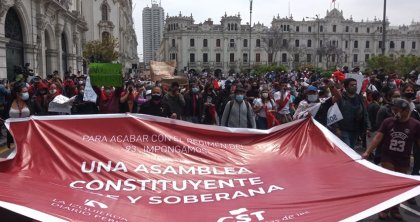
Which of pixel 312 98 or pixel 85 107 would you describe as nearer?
pixel 312 98

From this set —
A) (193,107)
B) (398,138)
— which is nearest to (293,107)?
(193,107)

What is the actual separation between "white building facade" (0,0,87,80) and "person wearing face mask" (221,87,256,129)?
14.8 metres

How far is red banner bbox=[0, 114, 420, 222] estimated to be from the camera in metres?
4.11

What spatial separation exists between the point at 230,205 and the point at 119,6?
72.7m

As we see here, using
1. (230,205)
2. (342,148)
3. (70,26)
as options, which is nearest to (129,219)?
(230,205)

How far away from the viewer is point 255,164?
5.64m

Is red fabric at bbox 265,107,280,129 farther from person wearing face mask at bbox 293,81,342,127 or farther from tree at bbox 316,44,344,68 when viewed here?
tree at bbox 316,44,344,68

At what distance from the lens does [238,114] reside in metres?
8.77

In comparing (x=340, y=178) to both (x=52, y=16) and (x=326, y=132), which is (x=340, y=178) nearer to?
(x=326, y=132)

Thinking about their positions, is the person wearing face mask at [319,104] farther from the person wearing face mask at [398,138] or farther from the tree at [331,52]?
the tree at [331,52]

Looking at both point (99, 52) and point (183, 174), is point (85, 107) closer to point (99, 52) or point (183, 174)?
point (183, 174)

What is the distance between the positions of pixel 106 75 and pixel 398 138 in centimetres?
582

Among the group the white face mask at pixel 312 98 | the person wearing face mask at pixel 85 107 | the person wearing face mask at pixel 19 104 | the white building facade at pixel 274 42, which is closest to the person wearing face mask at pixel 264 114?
the white face mask at pixel 312 98

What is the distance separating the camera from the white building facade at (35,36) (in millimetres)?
21473
